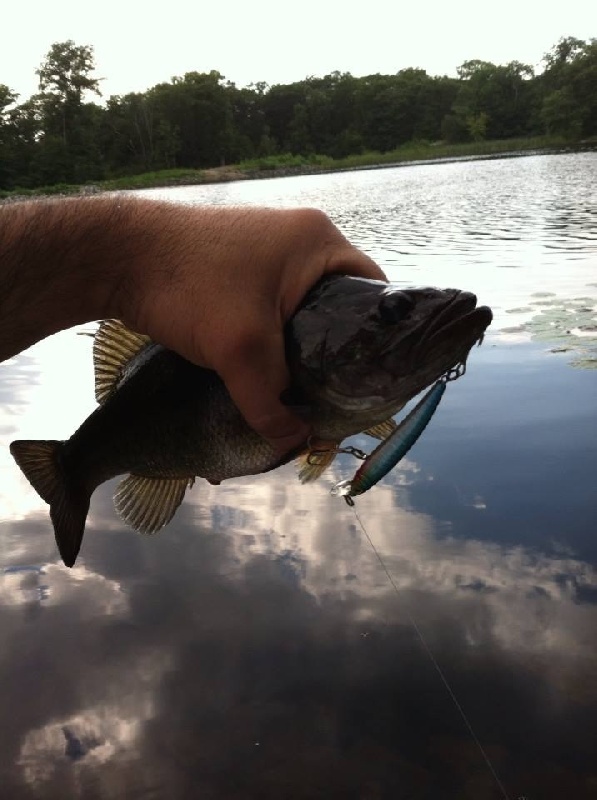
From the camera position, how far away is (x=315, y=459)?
2441 mm

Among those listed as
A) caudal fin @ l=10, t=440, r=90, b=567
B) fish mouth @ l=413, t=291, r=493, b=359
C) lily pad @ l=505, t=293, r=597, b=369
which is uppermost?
fish mouth @ l=413, t=291, r=493, b=359

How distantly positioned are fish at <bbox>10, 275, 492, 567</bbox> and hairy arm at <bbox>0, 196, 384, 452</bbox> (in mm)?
98

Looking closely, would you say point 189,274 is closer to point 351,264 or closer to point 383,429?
point 351,264

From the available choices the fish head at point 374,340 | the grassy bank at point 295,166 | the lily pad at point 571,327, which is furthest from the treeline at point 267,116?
the fish head at point 374,340

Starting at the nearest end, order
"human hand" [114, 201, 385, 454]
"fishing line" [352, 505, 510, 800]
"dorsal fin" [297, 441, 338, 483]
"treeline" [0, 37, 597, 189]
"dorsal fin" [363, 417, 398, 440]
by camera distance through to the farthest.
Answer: "human hand" [114, 201, 385, 454] → "dorsal fin" [297, 441, 338, 483] → "dorsal fin" [363, 417, 398, 440] → "fishing line" [352, 505, 510, 800] → "treeline" [0, 37, 597, 189]

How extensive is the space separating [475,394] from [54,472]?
14.5ft

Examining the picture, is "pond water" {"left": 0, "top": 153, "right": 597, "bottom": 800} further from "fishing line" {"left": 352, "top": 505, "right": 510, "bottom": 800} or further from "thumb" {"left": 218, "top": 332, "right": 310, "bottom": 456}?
"thumb" {"left": 218, "top": 332, "right": 310, "bottom": 456}

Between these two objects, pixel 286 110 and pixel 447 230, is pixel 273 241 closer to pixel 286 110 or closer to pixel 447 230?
→ pixel 447 230

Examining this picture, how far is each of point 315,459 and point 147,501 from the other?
0.75 m

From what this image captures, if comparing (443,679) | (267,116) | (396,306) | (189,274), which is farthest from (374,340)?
(267,116)

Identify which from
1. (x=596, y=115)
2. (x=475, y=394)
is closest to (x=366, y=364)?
(x=475, y=394)

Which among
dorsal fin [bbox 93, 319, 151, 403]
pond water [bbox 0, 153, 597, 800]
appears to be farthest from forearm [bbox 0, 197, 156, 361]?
pond water [bbox 0, 153, 597, 800]

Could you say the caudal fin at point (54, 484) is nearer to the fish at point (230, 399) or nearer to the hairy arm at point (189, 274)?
the fish at point (230, 399)

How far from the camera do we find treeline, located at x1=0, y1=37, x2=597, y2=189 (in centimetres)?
8100
